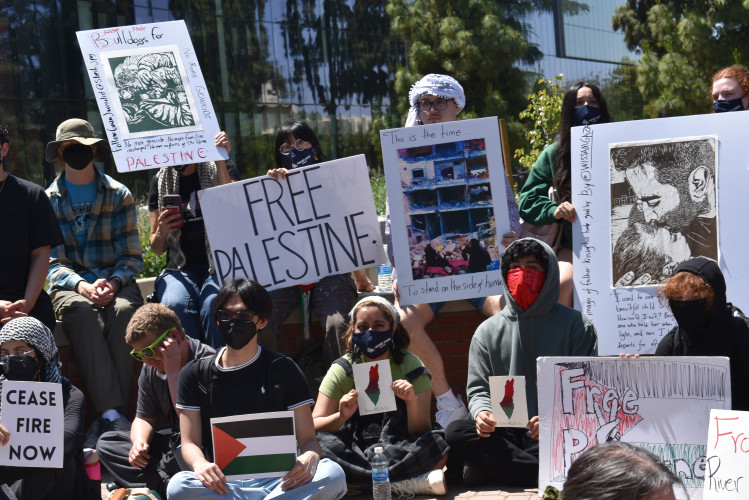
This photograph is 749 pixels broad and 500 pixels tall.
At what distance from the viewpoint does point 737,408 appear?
16.4 feet

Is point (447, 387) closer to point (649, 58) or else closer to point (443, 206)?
point (443, 206)

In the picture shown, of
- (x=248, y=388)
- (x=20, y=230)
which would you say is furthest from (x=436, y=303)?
(x=20, y=230)

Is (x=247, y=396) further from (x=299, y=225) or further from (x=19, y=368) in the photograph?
(x=299, y=225)

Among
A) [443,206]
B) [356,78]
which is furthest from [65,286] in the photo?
[356,78]

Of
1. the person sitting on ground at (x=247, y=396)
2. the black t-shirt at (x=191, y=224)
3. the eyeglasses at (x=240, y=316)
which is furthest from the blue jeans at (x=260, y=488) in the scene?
the black t-shirt at (x=191, y=224)

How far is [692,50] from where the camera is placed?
2234 centimetres

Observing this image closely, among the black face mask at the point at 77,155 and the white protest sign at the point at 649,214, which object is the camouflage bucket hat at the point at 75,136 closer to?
the black face mask at the point at 77,155

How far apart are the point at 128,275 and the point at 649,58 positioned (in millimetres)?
19311

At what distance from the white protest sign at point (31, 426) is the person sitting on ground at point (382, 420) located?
1.50m

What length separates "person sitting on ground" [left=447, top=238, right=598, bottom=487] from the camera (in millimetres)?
5488

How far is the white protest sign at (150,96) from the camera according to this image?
686 cm

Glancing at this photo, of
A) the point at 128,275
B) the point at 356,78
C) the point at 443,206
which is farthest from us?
the point at 356,78

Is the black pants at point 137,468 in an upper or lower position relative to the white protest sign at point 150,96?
lower

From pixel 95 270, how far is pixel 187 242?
67cm
